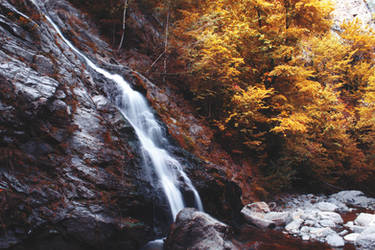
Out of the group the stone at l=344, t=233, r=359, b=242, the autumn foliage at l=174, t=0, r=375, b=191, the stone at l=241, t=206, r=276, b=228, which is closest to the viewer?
the stone at l=344, t=233, r=359, b=242

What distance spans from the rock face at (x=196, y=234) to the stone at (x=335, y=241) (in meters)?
2.81

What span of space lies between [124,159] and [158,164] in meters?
1.05

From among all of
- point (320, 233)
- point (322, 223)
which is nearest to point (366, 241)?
point (320, 233)

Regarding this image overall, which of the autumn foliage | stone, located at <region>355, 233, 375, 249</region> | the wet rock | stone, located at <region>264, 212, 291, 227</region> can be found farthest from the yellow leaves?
the wet rock

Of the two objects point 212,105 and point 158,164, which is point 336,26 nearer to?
point 212,105

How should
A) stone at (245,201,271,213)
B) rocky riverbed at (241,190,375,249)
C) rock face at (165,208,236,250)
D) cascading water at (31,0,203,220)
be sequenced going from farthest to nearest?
stone at (245,201,271,213)
rocky riverbed at (241,190,375,249)
cascading water at (31,0,203,220)
rock face at (165,208,236,250)

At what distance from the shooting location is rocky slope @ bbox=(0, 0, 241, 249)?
3.05 meters

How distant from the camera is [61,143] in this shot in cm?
379

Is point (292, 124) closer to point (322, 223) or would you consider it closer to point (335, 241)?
point (322, 223)

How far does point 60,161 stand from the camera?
11.9ft

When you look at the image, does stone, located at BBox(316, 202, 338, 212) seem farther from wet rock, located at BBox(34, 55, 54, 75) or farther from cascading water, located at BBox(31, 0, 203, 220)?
wet rock, located at BBox(34, 55, 54, 75)

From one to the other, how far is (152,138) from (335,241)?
16.5 ft

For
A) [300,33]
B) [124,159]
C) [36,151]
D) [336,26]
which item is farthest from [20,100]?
[336,26]

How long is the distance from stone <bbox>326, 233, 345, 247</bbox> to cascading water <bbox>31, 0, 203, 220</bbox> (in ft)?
10.1
